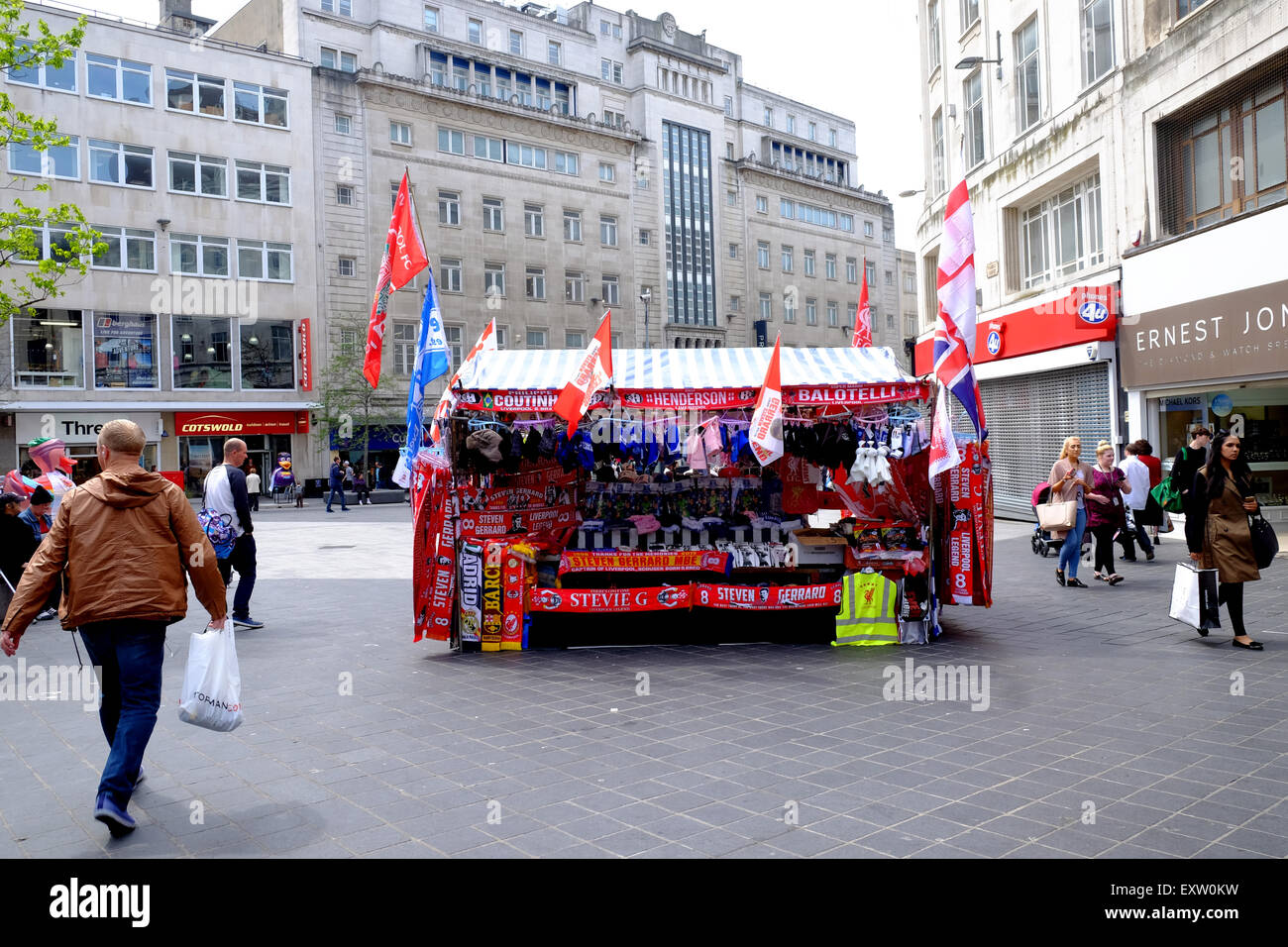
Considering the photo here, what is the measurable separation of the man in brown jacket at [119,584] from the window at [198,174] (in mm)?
37335

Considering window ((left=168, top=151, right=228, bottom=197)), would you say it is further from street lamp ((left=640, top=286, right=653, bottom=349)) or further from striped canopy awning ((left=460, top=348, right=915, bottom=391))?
striped canopy awning ((left=460, top=348, right=915, bottom=391))

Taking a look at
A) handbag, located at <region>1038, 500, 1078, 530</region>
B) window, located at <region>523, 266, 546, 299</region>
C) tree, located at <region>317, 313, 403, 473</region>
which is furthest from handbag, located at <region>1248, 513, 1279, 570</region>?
window, located at <region>523, 266, 546, 299</region>

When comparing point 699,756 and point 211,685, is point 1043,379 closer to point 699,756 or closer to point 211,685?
point 699,756

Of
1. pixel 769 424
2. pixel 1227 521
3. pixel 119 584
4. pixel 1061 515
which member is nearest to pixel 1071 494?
pixel 1061 515

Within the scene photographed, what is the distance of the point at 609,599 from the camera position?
9562 mm

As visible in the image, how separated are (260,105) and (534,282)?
14.5 meters

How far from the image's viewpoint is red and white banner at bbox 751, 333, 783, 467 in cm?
904

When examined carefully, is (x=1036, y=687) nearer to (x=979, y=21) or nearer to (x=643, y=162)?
(x=979, y=21)

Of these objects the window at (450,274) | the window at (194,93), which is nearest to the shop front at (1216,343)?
the window at (450,274)

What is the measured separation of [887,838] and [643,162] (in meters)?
52.3

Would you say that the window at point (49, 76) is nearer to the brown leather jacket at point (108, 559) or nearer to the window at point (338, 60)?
the window at point (338, 60)

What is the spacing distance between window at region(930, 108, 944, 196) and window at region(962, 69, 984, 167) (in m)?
2.05

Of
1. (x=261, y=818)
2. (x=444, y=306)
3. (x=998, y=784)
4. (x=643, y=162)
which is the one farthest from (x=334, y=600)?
(x=643, y=162)
